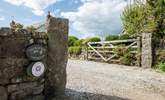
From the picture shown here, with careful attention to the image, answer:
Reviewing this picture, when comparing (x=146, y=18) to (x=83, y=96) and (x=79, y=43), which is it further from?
(x=83, y=96)

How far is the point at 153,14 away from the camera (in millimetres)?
14992

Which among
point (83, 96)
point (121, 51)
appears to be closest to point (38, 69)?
point (83, 96)

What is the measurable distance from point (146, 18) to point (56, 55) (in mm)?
11064

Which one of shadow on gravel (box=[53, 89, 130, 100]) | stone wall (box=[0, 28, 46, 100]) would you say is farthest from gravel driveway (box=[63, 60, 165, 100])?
stone wall (box=[0, 28, 46, 100])

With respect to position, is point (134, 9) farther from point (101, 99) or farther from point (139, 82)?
point (101, 99)

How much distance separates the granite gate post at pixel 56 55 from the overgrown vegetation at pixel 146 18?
8.45 metres

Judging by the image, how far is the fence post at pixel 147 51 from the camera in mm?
12516

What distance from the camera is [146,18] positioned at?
15.9 m

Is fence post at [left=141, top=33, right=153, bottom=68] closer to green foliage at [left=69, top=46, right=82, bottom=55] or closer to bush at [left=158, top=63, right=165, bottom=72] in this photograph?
bush at [left=158, top=63, right=165, bottom=72]

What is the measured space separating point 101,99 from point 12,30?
2.43m

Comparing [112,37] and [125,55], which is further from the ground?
[112,37]

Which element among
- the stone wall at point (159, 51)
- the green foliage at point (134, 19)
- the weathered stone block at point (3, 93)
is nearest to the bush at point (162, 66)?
the stone wall at point (159, 51)

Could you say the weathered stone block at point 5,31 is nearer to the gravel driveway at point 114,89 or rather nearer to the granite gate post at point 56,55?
the granite gate post at point 56,55

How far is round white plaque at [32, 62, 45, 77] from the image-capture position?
5328mm
